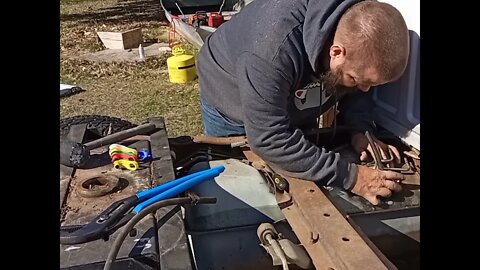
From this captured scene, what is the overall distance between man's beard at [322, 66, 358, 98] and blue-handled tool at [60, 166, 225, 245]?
593 millimetres

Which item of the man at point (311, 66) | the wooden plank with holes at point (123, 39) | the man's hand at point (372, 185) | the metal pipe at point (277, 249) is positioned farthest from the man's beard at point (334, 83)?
the wooden plank with holes at point (123, 39)

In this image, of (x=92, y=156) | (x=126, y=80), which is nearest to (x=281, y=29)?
(x=92, y=156)

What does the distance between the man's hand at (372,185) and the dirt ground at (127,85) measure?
240 cm

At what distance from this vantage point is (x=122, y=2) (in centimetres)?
1162

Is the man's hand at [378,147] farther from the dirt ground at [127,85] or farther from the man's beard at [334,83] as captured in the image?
the dirt ground at [127,85]

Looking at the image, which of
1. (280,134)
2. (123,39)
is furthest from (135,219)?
(123,39)

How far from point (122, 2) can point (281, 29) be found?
10079 millimetres

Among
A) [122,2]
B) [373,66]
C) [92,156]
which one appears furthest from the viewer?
[122,2]

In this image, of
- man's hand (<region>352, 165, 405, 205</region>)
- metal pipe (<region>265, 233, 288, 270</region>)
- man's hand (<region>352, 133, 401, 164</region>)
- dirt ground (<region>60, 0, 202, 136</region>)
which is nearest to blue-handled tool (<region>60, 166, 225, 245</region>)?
metal pipe (<region>265, 233, 288, 270</region>)

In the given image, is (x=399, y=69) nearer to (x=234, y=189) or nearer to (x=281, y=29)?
(x=281, y=29)

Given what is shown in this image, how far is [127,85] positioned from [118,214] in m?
4.24

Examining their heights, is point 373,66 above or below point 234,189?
above

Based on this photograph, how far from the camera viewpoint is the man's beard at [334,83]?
205cm
